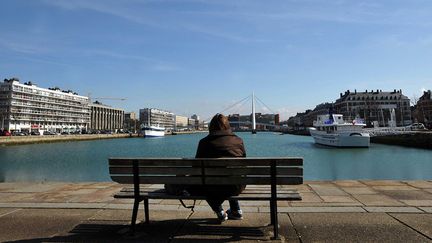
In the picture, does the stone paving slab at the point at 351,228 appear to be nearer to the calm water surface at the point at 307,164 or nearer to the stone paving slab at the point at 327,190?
the stone paving slab at the point at 327,190

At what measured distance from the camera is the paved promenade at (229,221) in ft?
17.5

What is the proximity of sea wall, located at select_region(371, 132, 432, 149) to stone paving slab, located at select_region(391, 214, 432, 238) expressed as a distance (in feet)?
178

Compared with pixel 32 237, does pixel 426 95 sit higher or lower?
higher

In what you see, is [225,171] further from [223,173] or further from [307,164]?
[307,164]

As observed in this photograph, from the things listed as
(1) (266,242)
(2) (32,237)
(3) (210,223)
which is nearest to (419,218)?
(1) (266,242)

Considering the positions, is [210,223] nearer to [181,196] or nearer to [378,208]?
[181,196]

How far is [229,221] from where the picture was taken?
6.12 meters

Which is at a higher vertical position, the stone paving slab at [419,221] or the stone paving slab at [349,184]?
the stone paving slab at [349,184]

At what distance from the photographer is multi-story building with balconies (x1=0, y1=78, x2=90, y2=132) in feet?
470

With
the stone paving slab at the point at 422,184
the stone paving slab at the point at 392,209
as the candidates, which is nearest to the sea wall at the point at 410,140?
the stone paving slab at the point at 422,184

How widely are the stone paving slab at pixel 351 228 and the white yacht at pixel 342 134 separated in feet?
181

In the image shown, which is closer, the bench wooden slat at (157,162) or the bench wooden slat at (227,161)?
the bench wooden slat at (227,161)

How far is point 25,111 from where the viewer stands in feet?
491

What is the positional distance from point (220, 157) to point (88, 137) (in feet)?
395
